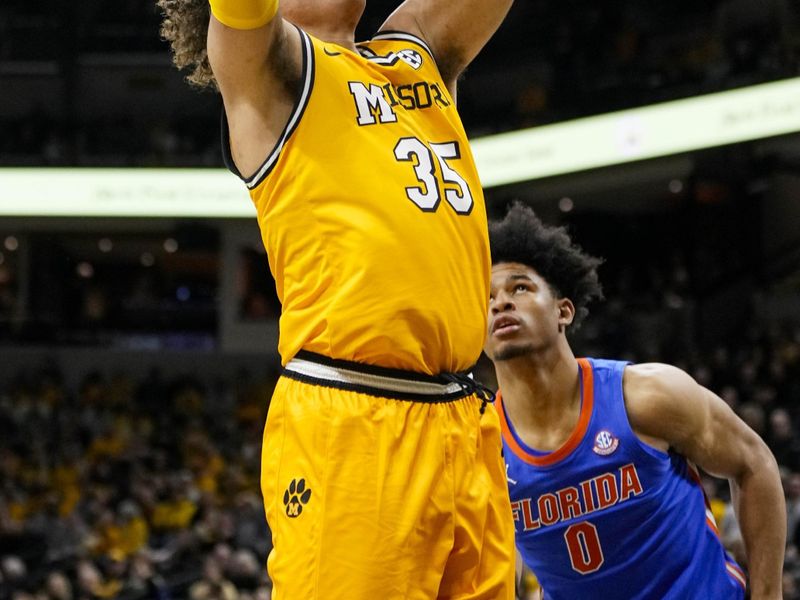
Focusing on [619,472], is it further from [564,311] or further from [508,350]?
Answer: [564,311]

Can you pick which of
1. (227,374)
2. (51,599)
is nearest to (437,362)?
(51,599)

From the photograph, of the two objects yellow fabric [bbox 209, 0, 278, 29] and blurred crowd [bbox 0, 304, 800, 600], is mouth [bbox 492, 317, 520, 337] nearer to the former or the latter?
yellow fabric [bbox 209, 0, 278, 29]

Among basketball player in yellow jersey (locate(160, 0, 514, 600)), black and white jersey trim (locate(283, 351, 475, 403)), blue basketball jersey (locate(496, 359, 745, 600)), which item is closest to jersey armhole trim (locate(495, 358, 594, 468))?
blue basketball jersey (locate(496, 359, 745, 600))

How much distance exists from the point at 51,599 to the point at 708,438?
8.45 m

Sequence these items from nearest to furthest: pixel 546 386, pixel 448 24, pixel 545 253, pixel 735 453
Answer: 1. pixel 448 24
2. pixel 735 453
3. pixel 546 386
4. pixel 545 253

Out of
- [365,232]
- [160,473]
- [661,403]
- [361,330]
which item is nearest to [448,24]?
[365,232]

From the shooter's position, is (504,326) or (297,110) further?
(504,326)

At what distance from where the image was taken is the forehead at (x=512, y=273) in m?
3.57

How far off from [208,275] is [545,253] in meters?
17.5

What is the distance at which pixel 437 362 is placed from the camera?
2414mm

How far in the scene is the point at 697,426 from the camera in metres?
3.30

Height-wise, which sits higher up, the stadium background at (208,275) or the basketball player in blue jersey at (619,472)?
the stadium background at (208,275)

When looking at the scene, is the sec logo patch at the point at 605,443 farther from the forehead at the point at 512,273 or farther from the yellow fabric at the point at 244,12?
the yellow fabric at the point at 244,12

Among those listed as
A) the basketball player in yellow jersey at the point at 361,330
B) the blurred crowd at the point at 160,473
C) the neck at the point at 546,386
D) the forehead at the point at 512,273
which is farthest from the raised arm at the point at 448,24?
the blurred crowd at the point at 160,473
